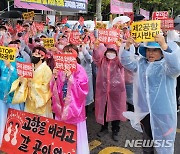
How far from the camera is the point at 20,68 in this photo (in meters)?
3.38

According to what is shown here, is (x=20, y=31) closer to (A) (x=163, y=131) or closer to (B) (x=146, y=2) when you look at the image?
(A) (x=163, y=131)

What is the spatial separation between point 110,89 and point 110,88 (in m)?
0.02

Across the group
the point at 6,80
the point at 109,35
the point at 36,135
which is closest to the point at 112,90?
the point at 109,35

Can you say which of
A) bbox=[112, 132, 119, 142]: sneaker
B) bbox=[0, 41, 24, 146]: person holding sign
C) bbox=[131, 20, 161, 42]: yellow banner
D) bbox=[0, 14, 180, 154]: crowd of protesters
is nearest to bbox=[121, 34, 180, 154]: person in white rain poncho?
bbox=[0, 14, 180, 154]: crowd of protesters

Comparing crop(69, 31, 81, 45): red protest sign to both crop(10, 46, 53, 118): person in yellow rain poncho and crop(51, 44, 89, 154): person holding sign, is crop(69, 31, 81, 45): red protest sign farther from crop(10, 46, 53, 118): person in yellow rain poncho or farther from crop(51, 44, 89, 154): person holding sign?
crop(51, 44, 89, 154): person holding sign

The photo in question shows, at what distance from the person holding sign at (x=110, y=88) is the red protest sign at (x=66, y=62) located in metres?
1.21

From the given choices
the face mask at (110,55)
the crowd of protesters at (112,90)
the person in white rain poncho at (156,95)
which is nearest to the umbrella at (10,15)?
the crowd of protesters at (112,90)

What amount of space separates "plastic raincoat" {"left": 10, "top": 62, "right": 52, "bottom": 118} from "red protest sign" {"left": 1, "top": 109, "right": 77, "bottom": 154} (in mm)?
143

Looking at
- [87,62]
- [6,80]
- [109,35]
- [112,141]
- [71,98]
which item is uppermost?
[109,35]

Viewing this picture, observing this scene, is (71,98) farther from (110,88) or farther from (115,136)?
(115,136)

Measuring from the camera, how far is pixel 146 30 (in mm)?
2775

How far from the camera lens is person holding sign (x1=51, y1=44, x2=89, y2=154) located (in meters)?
3.21

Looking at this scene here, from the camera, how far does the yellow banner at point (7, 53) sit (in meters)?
3.53

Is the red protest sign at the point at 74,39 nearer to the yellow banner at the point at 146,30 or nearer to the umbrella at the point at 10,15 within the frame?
the yellow banner at the point at 146,30
